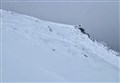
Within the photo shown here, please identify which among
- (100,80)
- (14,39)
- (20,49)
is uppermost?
(14,39)

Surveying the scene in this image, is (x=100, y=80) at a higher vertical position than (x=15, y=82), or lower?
higher

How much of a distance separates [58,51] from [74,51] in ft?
3.07

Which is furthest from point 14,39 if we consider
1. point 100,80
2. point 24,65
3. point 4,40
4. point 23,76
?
point 100,80

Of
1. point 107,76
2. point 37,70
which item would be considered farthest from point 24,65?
point 107,76

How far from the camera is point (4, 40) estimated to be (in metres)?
6.33

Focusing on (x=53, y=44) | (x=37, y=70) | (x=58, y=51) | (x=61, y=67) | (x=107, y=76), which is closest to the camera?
A: (x=37, y=70)

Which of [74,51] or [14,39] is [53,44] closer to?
[74,51]

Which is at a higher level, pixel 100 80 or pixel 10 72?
pixel 100 80

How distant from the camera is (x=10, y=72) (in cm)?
479

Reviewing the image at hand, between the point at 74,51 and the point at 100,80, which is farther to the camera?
the point at 74,51

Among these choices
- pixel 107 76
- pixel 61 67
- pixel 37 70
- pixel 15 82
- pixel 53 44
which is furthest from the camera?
pixel 53 44

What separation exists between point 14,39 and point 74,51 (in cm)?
264

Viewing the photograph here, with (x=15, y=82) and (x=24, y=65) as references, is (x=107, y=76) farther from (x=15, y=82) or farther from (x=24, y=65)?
(x=15, y=82)

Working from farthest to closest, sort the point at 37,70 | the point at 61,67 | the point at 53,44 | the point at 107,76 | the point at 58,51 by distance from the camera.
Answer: the point at 53,44
the point at 58,51
the point at 107,76
the point at 61,67
the point at 37,70
